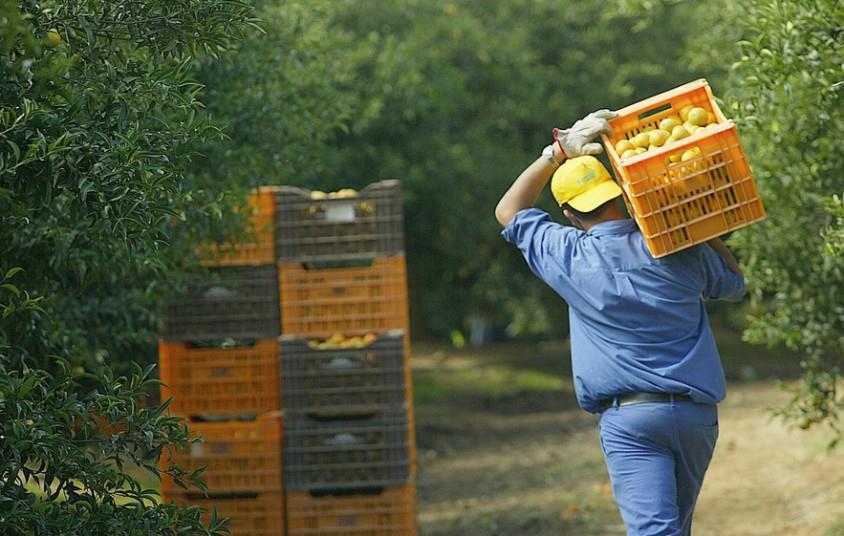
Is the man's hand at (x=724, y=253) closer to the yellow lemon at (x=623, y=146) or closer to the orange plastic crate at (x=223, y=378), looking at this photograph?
the yellow lemon at (x=623, y=146)

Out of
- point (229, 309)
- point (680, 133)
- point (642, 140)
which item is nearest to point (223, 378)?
point (229, 309)

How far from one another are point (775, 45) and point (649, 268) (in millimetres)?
1629

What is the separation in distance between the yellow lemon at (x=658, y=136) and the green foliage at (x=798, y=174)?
89 centimetres

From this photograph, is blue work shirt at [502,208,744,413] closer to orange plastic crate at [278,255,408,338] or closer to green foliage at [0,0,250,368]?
green foliage at [0,0,250,368]

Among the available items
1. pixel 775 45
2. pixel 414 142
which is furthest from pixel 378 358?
pixel 414 142

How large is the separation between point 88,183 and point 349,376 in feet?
11.9

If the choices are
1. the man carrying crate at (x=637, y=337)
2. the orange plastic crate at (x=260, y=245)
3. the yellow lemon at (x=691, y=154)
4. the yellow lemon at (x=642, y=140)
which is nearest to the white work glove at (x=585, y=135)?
the man carrying crate at (x=637, y=337)

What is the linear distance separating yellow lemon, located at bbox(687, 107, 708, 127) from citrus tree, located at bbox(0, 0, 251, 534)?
1.73 meters

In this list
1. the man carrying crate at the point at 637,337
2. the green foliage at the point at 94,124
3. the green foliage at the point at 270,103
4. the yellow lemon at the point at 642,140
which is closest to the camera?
the green foliage at the point at 94,124

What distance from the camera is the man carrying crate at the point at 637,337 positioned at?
451 centimetres

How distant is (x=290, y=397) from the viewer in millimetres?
7223

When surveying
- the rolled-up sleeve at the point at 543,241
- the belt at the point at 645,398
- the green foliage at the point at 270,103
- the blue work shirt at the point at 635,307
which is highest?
the green foliage at the point at 270,103

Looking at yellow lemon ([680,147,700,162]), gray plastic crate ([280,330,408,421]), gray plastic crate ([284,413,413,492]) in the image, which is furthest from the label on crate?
yellow lemon ([680,147,700,162])

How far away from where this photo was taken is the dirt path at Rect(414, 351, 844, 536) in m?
8.51
